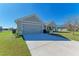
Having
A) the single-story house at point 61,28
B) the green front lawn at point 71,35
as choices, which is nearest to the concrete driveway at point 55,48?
the green front lawn at point 71,35

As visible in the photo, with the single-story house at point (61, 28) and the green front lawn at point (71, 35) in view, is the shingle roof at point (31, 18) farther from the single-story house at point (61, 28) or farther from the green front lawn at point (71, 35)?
the green front lawn at point (71, 35)

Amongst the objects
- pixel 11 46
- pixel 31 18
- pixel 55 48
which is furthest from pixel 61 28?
pixel 11 46

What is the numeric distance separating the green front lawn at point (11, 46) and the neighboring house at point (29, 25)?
0.16m

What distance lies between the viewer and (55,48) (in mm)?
4961

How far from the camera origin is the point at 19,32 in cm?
502

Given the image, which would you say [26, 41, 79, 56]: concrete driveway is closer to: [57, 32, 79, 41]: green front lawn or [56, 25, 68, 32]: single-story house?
[57, 32, 79, 41]: green front lawn

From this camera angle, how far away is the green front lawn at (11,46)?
4.93m

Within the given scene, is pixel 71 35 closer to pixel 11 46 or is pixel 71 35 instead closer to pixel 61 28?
pixel 61 28

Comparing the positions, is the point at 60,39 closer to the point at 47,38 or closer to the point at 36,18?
the point at 47,38

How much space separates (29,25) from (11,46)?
1.49 ft

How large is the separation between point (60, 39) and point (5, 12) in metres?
1.00

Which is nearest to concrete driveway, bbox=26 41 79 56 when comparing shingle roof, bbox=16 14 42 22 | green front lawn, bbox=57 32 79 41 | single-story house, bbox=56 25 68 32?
green front lawn, bbox=57 32 79 41

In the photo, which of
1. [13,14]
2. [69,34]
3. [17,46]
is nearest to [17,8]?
[13,14]

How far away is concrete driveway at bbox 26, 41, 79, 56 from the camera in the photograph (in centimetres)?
494
